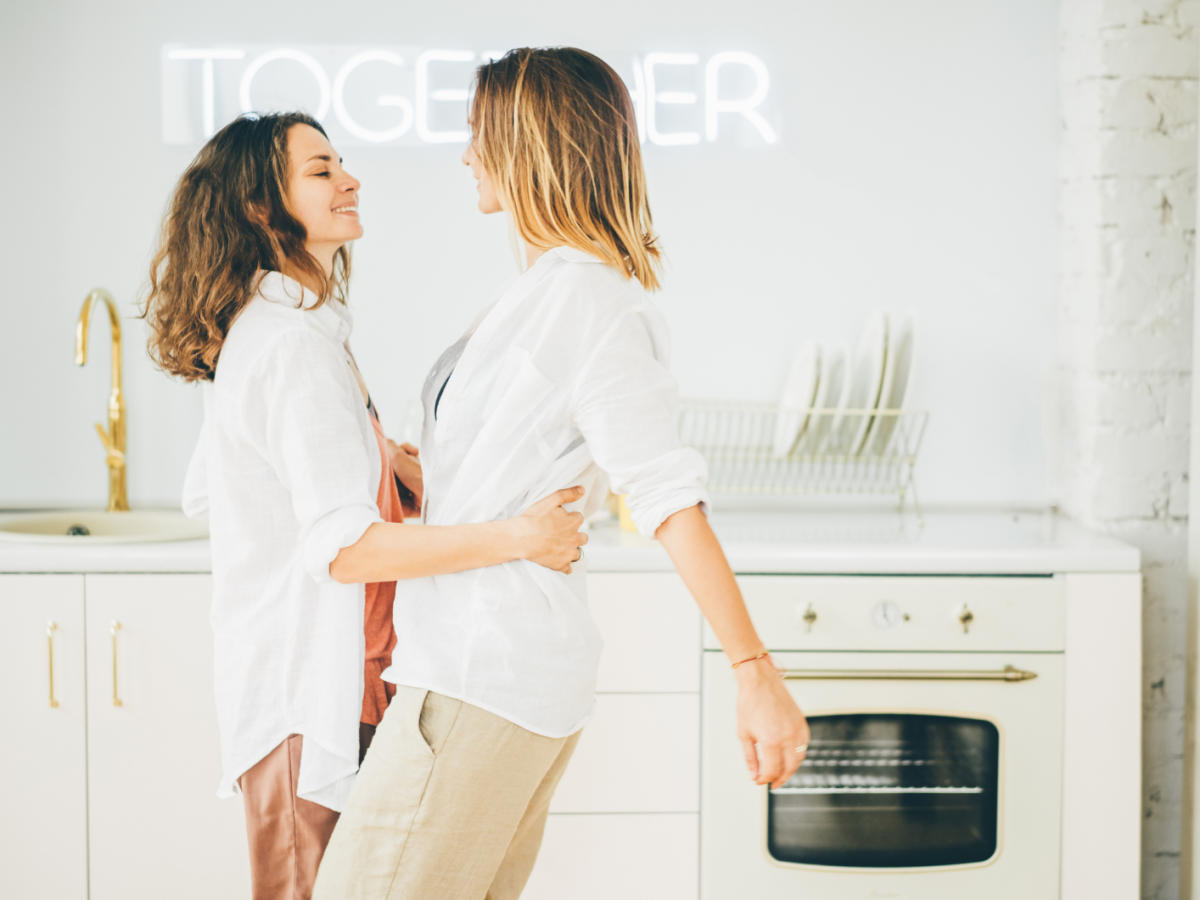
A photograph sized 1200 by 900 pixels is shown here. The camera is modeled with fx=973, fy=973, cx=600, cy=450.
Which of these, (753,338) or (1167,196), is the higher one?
(1167,196)

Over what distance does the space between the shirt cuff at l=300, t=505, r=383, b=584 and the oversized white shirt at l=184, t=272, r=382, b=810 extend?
1.3 inches

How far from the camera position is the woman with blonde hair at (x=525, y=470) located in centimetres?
88

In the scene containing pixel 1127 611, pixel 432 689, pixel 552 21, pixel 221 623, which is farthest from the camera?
pixel 552 21

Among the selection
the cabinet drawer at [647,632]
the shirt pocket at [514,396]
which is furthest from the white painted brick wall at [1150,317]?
the shirt pocket at [514,396]

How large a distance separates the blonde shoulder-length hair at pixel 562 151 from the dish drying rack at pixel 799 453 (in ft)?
3.78

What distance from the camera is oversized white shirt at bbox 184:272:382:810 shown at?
3.20ft

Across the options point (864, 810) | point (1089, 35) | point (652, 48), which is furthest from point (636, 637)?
point (1089, 35)

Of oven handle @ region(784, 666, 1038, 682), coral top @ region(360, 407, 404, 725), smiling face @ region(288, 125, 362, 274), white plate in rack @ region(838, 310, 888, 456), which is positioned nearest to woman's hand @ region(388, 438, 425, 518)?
coral top @ region(360, 407, 404, 725)

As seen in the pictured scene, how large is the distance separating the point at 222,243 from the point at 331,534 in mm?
365

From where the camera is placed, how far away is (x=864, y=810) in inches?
66.3

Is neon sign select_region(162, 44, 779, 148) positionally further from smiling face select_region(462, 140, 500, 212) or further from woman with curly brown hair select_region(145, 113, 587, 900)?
smiling face select_region(462, 140, 500, 212)

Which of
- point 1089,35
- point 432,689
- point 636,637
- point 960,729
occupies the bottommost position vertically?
point 960,729

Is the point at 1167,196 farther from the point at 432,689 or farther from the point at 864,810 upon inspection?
the point at 432,689

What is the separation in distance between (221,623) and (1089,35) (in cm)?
192
